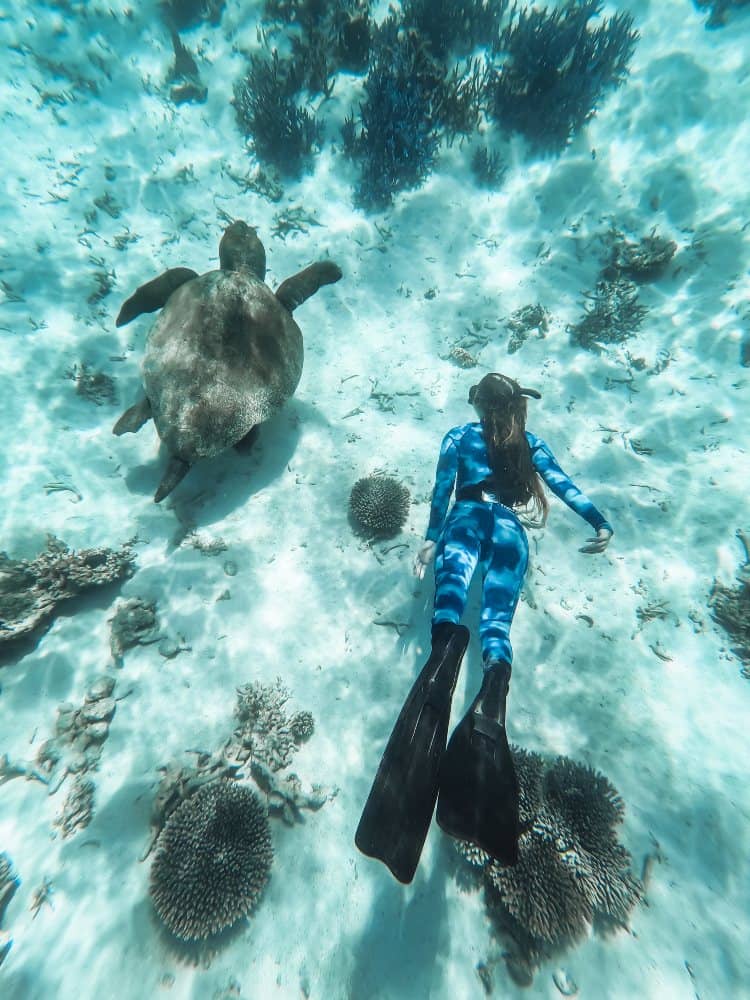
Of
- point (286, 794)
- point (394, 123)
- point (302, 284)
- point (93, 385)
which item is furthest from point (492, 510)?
point (394, 123)

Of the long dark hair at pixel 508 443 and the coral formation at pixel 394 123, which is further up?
the coral formation at pixel 394 123

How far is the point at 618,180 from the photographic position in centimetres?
744

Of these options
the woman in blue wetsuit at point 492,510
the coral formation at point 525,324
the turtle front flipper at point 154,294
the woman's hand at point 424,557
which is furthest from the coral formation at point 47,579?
the coral formation at point 525,324

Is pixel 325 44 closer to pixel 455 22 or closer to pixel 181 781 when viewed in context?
pixel 455 22

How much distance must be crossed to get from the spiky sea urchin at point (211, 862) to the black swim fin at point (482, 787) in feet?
5.57

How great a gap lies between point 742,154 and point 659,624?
27.3 ft

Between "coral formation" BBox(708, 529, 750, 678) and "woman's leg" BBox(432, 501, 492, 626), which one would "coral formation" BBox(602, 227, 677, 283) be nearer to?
"coral formation" BBox(708, 529, 750, 678)

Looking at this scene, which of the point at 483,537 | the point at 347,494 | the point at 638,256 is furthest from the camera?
the point at 638,256

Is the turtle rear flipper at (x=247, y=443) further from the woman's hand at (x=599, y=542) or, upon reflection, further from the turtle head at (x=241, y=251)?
the woman's hand at (x=599, y=542)

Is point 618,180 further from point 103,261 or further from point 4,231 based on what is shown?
point 4,231

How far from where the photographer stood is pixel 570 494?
13.3ft

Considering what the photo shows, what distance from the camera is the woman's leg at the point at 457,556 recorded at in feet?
11.9

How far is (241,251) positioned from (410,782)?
6.49 m

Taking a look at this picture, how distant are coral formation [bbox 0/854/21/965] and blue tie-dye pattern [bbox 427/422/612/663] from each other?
3879 mm
